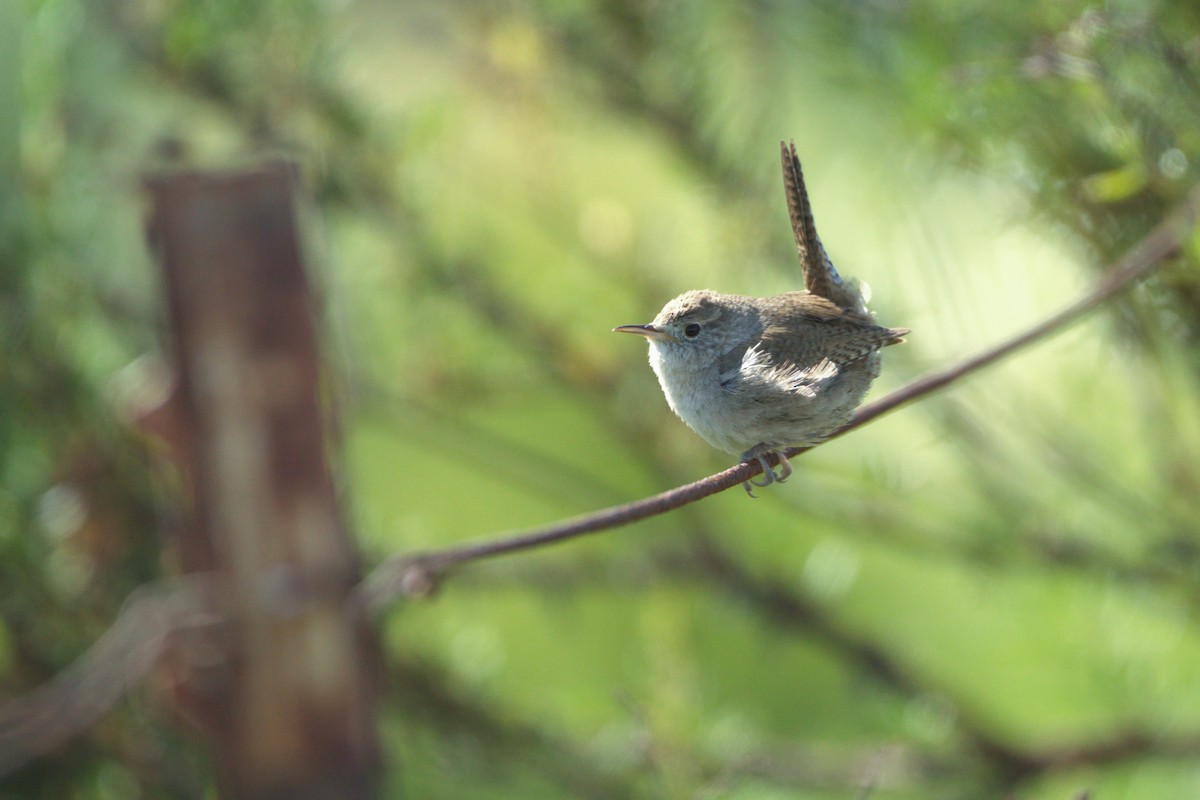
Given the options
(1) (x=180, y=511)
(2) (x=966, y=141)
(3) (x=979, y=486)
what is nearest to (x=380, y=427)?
(1) (x=180, y=511)

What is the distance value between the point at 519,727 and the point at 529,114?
125 centimetres

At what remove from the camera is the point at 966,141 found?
1.70 metres

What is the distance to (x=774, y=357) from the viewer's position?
1355 mm

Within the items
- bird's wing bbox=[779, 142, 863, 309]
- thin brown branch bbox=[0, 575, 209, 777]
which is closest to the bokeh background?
thin brown branch bbox=[0, 575, 209, 777]

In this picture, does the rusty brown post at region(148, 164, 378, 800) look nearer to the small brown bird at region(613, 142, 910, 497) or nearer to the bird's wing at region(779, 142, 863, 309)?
the small brown bird at region(613, 142, 910, 497)

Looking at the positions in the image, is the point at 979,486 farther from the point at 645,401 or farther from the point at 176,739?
the point at 176,739

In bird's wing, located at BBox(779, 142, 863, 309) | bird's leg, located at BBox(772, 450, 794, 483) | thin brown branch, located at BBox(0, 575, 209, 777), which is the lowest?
thin brown branch, located at BBox(0, 575, 209, 777)

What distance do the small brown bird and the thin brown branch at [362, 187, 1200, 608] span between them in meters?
0.05

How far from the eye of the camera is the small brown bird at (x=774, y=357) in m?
1.29

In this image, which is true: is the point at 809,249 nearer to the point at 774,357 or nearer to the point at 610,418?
the point at 774,357

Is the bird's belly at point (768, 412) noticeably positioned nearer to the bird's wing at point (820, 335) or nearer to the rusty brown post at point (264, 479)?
the bird's wing at point (820, 335)

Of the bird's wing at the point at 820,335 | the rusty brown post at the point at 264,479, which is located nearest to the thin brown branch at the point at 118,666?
the rusty brown post at the point at 264,479

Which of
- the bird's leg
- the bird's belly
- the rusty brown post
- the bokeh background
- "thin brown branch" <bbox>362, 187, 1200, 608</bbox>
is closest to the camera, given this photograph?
"thin brown branch" <bbox>362, 187, 1200, 608</bbox>

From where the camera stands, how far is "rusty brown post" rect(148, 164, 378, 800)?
1.55 metres
